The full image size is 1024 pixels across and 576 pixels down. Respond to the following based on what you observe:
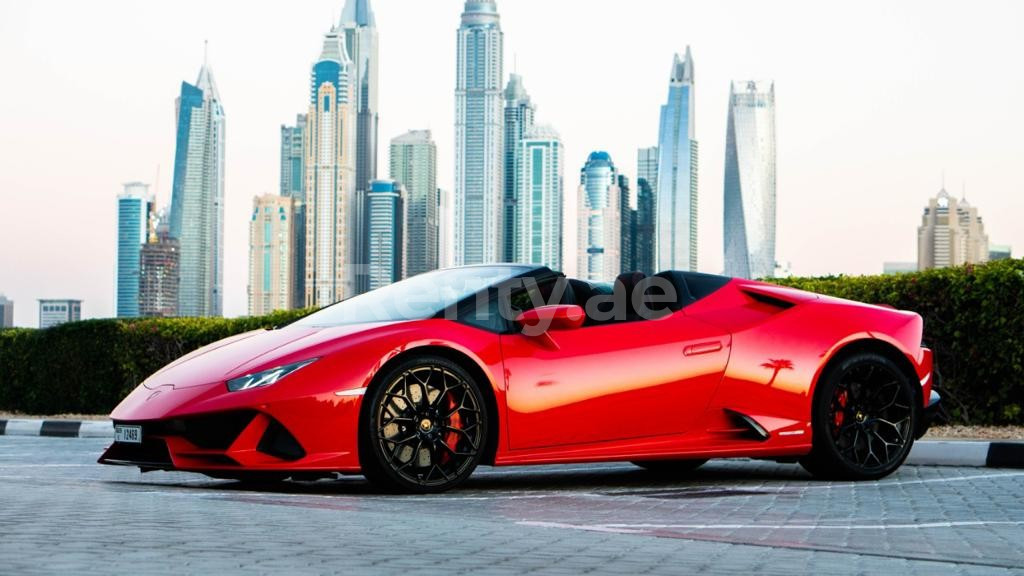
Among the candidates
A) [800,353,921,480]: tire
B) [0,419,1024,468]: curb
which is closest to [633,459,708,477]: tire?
[800,353,921,480]: tire

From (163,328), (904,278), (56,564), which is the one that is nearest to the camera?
(56,564)

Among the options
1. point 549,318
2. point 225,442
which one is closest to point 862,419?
point 549,318

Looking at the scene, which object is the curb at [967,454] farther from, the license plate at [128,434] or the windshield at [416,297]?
the license plate at [128,434]

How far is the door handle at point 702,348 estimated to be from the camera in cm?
712

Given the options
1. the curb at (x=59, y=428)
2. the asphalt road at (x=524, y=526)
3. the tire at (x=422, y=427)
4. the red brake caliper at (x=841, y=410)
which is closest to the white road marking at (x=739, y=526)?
the asphalt road at (x=524, y=526)

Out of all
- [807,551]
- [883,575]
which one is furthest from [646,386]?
[883,575]

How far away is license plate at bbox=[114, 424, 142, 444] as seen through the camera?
21.5ft

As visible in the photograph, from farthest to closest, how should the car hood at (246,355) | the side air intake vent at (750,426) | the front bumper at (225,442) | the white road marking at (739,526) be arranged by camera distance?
the side air intake vent at (750,426) → the car hood at (246,355) → the front bumper at (225,442) → the white road marking at (739,526)

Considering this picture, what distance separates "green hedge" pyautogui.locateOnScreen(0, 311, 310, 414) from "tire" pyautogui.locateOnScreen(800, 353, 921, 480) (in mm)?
10990

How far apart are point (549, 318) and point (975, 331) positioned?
5.63 meters

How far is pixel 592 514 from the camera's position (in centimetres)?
579

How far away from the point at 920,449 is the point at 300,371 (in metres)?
4.89

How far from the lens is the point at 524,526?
505 centimetres

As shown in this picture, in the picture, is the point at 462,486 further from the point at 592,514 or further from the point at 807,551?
the point at 807,551
